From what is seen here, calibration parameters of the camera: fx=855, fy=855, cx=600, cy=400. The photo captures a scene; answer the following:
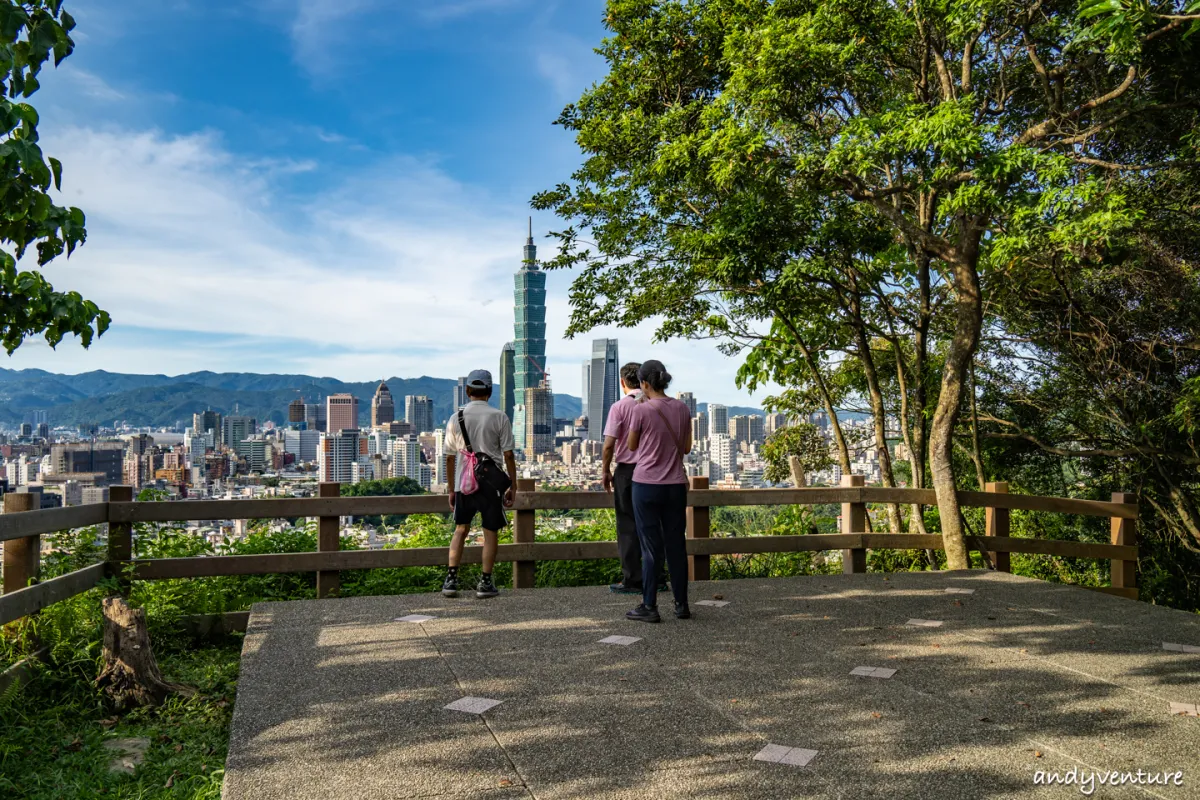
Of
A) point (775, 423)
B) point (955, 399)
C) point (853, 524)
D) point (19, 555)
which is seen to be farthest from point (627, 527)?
point (775, 423)

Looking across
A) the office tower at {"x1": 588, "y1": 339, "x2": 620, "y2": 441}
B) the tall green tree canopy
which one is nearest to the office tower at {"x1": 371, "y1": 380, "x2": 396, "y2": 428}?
the office tower at {"x1": 588, "y1": 339, "x2": 620, "y2": 441}

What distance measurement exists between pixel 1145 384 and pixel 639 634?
7.88m

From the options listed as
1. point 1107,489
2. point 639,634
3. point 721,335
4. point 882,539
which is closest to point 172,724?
point 639,634

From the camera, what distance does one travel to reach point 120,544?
19.9 ft

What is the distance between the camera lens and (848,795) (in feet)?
9.34

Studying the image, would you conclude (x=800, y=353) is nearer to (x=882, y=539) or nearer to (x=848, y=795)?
(x=882, y=539)

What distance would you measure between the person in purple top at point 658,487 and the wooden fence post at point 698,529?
6.32 feet

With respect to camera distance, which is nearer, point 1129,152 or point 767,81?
point 767,81

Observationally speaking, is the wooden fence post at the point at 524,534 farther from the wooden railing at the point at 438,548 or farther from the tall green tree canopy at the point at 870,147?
the tall green tree canopy at the point at 870,147

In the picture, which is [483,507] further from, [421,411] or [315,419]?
[421,411]

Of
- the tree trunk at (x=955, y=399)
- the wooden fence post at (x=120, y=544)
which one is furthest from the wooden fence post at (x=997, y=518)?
the wooden fence post at (x=120, y=544)

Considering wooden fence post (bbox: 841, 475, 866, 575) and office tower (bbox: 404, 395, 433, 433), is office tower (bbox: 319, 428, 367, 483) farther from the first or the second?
office tower (bbox: 404, 395, 433, 433)

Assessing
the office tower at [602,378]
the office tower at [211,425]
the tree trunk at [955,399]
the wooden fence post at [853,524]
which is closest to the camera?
the wooden fence post at [853,524]

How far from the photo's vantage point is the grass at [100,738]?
11.4 ft
